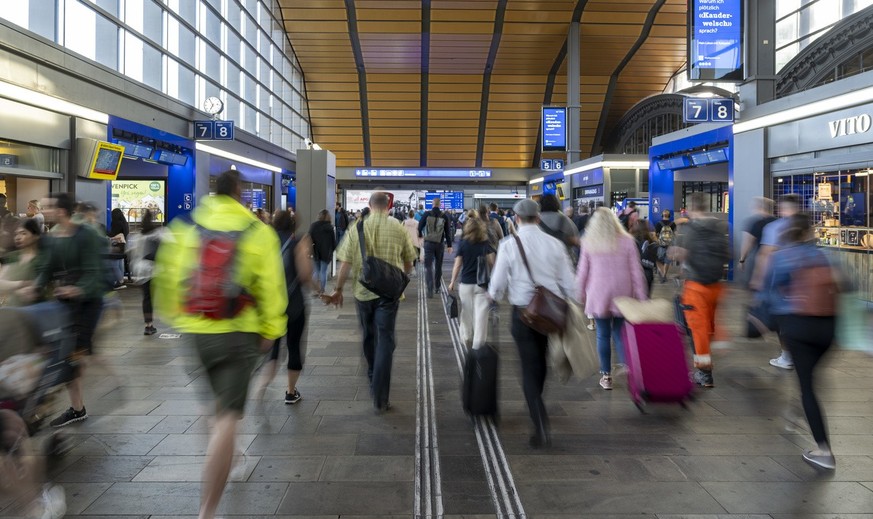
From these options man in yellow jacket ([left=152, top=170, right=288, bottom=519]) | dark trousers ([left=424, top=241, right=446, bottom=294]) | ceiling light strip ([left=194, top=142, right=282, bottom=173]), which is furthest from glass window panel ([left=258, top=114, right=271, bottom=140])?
man in yellow jacket ([left=152, top=170, right=288, bottom=519])

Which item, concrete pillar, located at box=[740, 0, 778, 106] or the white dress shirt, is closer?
the white dress shirt

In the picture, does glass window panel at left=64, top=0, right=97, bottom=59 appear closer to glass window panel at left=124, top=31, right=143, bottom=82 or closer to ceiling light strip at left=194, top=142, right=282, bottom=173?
glass window panel at left=124, top=31, right=143, bottom=82

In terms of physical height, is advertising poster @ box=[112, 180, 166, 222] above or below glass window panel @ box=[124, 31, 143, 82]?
below

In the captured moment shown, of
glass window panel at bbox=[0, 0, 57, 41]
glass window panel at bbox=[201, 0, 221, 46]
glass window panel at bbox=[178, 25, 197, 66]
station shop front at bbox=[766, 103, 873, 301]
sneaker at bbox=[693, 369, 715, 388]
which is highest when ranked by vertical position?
glass window panel at bbox=[201, 0, 221, 46]

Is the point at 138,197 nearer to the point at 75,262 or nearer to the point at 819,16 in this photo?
the point at 75,262

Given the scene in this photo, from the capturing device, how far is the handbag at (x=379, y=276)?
190 inches

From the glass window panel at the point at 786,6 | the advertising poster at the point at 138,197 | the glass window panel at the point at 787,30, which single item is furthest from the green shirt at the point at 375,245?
the glass window panel at the point at 786,6

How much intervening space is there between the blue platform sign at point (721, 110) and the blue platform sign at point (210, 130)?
39.4 ft

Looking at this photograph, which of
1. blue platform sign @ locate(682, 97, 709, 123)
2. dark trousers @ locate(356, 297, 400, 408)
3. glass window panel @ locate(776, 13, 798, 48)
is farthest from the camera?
glass window panel @ locate(776, 13, 798, 48)

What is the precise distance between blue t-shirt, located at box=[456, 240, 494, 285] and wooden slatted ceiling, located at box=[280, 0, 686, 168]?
2177 centimetres

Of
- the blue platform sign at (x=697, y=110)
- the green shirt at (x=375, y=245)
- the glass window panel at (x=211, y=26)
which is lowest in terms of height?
the green shirt at (x=375, y=245)

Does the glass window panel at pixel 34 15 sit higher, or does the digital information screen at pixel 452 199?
the glass window panel at pixel 34 15

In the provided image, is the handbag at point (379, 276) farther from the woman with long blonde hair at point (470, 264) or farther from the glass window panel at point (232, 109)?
the glass window panel at point (232, 109)

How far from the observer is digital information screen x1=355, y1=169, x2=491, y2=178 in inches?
1535
